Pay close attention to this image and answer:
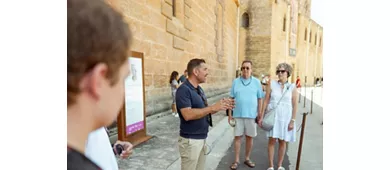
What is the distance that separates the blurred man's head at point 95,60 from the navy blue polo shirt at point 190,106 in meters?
0.47

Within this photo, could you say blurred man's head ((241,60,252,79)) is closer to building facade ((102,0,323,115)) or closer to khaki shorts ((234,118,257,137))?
building facade ((102,0,323,115))

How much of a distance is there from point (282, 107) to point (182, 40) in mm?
508

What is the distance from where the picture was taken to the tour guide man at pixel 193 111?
2.94 ft

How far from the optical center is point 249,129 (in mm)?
1339

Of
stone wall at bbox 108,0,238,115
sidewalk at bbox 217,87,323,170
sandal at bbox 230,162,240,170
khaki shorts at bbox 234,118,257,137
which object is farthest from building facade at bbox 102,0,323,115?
sandal at bbox 230,162,240,170

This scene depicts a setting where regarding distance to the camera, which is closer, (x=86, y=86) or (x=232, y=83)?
(x=86, y=86)

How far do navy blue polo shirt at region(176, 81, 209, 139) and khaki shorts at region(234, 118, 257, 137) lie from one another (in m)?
0.40

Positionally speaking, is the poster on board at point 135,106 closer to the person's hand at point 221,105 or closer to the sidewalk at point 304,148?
the person's hand at point 221,105

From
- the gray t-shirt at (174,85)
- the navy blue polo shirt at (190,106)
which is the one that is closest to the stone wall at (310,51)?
the navy blue polo shirt at (190,106)

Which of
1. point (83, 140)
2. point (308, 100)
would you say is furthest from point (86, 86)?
point (308, 100)

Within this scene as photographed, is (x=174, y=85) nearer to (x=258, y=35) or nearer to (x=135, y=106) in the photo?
(x=135, y=106)

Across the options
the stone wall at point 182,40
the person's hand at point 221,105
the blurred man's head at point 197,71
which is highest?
the stone wall at point 182,40
